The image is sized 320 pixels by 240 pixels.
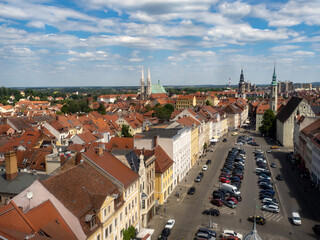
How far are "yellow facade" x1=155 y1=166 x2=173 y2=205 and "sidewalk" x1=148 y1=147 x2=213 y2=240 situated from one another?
1010 mm

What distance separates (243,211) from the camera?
48.2 m

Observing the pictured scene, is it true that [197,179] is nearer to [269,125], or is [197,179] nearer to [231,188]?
[231,188]

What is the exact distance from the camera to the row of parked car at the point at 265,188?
4850 cm

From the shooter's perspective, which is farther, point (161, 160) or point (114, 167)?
point (161, 160)

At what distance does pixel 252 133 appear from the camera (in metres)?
130

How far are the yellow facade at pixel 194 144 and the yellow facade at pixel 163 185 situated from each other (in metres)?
20.2

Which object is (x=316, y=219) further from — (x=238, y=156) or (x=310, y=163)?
(x=238, y=156)

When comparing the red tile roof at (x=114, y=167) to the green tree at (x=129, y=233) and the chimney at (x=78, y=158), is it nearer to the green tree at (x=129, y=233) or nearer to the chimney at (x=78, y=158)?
the chimney at (x=78, y=158)

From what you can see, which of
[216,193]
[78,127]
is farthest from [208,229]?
[78,127]

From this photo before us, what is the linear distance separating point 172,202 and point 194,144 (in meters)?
26.9

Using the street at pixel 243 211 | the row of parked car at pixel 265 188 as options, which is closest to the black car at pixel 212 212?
the street at pixel 243 211

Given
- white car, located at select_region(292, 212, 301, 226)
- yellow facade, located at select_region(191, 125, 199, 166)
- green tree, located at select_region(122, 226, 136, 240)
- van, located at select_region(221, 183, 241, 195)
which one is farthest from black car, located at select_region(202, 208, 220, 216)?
yellow facade, located at select_region(191, 125, 199, 166)

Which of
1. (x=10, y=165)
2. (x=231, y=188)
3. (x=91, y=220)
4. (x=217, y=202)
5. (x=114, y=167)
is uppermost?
(x=10, y=165)

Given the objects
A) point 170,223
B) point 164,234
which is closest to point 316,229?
point 170,223
